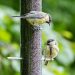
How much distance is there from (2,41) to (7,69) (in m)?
0.24

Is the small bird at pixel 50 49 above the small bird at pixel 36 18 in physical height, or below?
below

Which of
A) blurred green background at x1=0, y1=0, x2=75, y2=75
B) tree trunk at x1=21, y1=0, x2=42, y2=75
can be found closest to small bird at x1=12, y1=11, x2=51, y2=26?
tree trunk at x1=21, y1=0, x2=42, y2=75

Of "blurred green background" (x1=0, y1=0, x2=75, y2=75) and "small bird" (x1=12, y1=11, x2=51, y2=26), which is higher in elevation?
"small bird" (x1=12, y1=11, x2=51, y2=26)

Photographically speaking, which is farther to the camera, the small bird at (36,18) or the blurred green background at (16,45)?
the blurred green background at (16,45)

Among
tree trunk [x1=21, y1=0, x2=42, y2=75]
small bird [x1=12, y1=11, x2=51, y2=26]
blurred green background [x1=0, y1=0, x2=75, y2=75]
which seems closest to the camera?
small bird [x1=12, y1=11, x2=51, y2=26]

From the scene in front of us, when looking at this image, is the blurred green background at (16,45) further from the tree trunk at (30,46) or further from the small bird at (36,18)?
the small bird at (36,18)

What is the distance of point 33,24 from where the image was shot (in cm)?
325

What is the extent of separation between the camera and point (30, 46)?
3355 millimetres

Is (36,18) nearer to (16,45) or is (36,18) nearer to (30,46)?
(30,46)

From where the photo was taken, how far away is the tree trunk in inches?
132

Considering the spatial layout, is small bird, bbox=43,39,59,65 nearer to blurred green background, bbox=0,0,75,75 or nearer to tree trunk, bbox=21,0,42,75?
tree trunk, bbox=21,0,42,75

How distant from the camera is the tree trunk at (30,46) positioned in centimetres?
335

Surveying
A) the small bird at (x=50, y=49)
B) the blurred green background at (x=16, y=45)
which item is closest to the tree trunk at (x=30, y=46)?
the small bird at (x=50, y=49)

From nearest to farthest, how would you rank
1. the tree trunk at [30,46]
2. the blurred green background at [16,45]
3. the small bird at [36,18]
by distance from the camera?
the small bird at [36,18], the tree trunk at [30,46], the blurred green background at [16,45]
